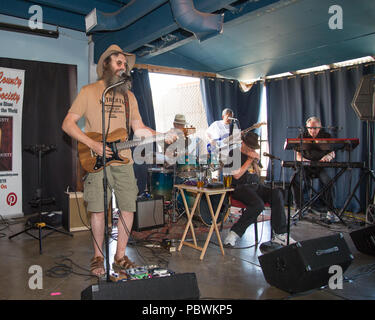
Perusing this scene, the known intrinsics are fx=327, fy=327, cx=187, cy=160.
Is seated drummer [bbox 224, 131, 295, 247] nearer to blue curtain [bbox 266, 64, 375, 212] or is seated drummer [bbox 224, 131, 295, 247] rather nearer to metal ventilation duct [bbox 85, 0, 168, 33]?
metal ventilation duct [bbox 85, 0, 168, 33]

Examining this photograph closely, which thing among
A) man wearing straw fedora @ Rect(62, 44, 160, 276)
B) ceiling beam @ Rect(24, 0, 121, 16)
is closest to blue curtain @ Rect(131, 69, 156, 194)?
ceiling beam @ Rect(24, 0, 121, 16)

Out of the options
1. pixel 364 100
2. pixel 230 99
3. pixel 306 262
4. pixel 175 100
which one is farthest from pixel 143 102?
pixel 306 262

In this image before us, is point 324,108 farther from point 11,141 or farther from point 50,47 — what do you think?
point 11,141

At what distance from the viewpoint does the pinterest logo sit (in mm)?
5098

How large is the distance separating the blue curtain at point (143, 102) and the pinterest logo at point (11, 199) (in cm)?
206

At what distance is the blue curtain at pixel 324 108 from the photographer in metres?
5.70

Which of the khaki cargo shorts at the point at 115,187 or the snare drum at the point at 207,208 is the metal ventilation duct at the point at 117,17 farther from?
the snare drum at the point at 207,208

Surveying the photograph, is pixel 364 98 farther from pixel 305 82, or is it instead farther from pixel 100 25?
pixel 100 25

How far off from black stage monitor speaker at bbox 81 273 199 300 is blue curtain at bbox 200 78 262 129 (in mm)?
5414

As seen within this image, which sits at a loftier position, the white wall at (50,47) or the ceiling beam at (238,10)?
the white wall at (50,47)

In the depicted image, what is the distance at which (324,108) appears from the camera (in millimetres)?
6145

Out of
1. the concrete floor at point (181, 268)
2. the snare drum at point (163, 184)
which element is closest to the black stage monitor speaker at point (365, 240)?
the concrete floor at point (181, 268)
